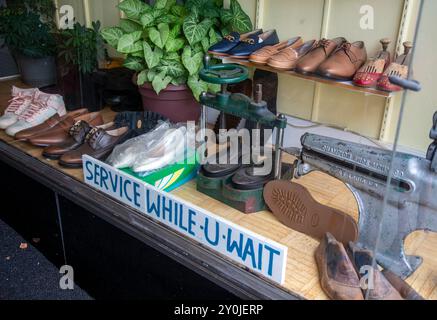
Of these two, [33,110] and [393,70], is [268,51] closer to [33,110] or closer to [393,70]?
[393,70]

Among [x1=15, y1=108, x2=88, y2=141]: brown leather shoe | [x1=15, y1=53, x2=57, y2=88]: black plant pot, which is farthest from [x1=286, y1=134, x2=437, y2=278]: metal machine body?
[x1=15, y1=53, x2=57, y2=88]: black plant pot

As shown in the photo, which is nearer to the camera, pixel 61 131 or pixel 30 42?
pixel 61 131

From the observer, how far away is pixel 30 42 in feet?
8.33

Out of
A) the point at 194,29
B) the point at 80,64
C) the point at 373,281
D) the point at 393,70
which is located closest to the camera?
the point at 373,281

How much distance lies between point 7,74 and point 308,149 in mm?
2088

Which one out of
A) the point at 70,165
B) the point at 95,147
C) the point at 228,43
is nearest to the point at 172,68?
the point at 228,43

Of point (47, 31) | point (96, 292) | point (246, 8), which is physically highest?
point (246, 8)

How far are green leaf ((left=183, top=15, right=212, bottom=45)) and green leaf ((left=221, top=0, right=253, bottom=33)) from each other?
0.31 ft

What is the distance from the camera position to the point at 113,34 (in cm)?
214

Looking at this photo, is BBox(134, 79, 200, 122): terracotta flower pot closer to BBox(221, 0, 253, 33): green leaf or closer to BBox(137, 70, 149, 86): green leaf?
BBox(137, 70, 149, 86): green leaf

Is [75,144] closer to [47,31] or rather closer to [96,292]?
[96,292]

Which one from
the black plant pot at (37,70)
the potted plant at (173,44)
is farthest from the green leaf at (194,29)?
the black plant pot at (37,70)

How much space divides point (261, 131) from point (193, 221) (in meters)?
0.54
